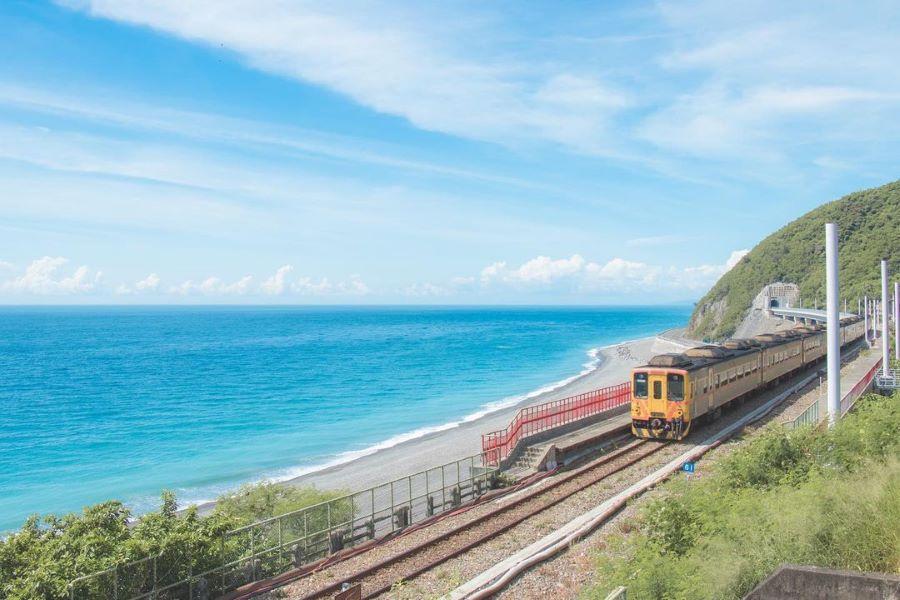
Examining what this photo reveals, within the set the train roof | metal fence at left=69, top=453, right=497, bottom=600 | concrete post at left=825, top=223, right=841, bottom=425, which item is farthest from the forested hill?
metal fence at left=69, top=453, right=497, bottom=600

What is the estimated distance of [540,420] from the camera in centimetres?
2475

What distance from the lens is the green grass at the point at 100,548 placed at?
408 inches

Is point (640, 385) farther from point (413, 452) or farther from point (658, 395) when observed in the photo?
point (413, 452)

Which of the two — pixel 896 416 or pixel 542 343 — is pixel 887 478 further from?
pixel 542 343

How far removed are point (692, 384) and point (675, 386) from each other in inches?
27.6

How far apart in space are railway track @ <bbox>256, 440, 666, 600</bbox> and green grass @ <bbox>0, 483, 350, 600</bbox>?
2.10 m

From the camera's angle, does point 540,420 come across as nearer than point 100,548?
No

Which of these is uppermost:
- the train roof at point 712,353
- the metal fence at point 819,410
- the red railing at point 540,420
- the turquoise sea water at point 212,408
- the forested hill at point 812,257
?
the forested hill at point 812,257

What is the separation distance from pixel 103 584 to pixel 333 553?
507cm

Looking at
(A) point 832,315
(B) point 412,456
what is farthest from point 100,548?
(B) point 412,456

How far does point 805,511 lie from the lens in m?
8.73

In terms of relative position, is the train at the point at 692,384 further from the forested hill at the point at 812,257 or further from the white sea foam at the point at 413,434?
the forested hill at the point at 812,257

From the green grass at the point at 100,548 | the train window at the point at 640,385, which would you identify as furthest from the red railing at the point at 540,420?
the green grass at the point at 100,548

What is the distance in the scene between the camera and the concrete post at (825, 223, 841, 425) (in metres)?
16.1
